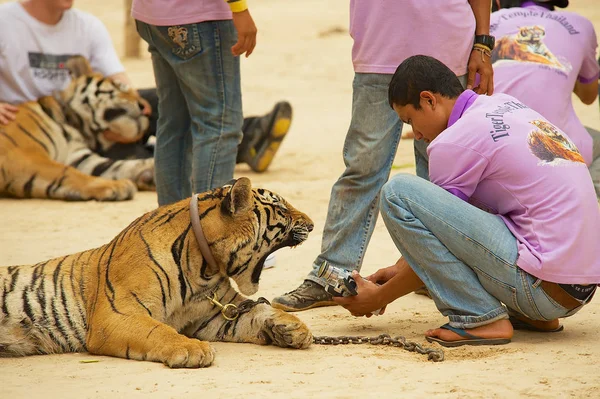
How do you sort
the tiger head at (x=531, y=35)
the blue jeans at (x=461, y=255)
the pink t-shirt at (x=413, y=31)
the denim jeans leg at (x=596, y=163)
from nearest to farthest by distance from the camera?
1. the blue jeans at (x=461, y=255)
2. the pink t-shirt at (x=413, y=31)
3. the tiger head at (x=531, y=35)
4. the denim jeans leg at (x=596, y=163)

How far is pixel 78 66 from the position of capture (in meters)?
8.12

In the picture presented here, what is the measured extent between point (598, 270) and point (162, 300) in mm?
1821

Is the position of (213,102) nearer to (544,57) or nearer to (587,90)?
(544,57)

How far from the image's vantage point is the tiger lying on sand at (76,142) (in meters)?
7.52

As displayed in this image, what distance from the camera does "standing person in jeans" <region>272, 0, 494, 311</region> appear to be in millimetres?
4395

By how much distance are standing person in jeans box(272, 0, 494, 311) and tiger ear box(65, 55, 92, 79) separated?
4.15 meters

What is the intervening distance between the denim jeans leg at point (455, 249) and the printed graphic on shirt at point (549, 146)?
1.06 ft

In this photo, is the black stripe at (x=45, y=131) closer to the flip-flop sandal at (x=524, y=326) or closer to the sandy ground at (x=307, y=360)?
the sandy ground at (x=307, y=360)

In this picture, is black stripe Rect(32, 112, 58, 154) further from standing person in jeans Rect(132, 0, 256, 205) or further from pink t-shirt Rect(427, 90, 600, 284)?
pink t-shirt Rect(427, 90, 600, 284)

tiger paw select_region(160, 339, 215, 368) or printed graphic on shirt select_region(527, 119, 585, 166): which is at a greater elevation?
printed graphic on shirt select_region(527, 119, 585, 166)

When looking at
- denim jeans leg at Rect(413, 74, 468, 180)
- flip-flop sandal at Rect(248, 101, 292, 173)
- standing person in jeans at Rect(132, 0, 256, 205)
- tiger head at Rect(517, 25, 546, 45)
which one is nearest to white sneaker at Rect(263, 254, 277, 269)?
standing person in jeans at Rect(132, 0, 256, 205)

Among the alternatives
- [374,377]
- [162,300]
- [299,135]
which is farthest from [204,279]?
[299,135]

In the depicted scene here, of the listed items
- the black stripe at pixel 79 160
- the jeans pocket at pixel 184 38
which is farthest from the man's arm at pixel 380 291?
the black stripe at pixel 79 160

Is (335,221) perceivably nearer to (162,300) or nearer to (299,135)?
(162,300)
